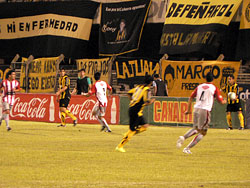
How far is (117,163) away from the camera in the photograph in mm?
13297

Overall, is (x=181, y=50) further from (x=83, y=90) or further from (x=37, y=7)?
(x=37, y=7)

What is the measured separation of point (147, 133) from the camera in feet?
76.2

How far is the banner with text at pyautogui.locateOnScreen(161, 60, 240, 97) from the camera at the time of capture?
27.7 meters

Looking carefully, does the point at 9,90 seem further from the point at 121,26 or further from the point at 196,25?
the point at 121,26

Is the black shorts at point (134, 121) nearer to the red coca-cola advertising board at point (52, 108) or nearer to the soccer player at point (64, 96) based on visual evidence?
the soccer player at point (64, 96)

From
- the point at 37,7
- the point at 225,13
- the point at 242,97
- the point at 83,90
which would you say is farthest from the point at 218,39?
the point at 37,7

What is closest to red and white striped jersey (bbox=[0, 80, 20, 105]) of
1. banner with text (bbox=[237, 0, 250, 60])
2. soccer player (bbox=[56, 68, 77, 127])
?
soccer player (bbox=[56, 68, 77, 127])

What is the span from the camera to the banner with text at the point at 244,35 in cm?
2810

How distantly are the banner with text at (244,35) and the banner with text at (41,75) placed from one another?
10.1 meters

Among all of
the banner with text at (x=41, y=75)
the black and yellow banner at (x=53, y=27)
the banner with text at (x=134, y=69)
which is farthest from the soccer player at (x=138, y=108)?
the black and yellow banner at (x=53, y=27)

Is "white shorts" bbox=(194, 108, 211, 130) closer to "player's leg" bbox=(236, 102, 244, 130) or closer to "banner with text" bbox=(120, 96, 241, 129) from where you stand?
"player's leg" bbox=(236, 102, 244, 130)

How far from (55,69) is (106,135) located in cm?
1290

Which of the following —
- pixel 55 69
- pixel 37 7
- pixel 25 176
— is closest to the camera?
pixel 25 176

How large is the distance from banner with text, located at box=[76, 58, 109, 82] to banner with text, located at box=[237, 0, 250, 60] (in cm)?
691
